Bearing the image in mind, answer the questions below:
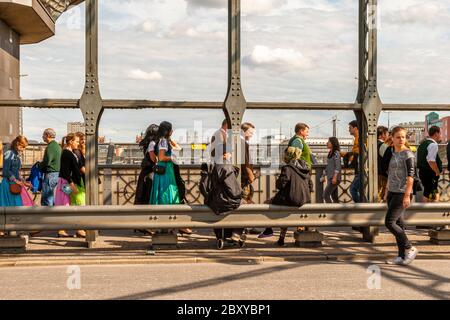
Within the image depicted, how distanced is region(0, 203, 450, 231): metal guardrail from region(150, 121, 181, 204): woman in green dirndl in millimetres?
856

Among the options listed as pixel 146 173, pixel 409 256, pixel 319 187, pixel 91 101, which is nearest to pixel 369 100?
pixel 409 256

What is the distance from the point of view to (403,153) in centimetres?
801

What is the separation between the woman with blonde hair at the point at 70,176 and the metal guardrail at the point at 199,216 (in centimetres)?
144

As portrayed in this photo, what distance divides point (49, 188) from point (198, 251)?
3188 mm

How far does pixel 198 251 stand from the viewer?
8859 millimetres

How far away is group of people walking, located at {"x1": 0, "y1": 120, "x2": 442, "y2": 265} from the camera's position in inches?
317

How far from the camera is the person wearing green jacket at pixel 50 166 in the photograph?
33.9 ft

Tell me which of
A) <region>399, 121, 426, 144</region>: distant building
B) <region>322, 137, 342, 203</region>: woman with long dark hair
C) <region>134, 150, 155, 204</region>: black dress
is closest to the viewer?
<region>134, 150, 155, 204</region>: black dress

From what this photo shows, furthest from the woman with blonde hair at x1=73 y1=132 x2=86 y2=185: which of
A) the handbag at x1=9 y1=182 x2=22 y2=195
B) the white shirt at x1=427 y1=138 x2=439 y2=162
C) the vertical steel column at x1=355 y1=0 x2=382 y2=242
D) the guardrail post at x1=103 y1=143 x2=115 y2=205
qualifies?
the white shirt at x1=427 y1=138 x2=439 y2=162

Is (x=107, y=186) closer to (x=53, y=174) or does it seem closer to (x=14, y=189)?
(x=53, y=174)

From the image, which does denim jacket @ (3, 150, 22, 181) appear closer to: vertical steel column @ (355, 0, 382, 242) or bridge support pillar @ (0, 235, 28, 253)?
bridge support pillar @ (0, 235, 28, 253)
